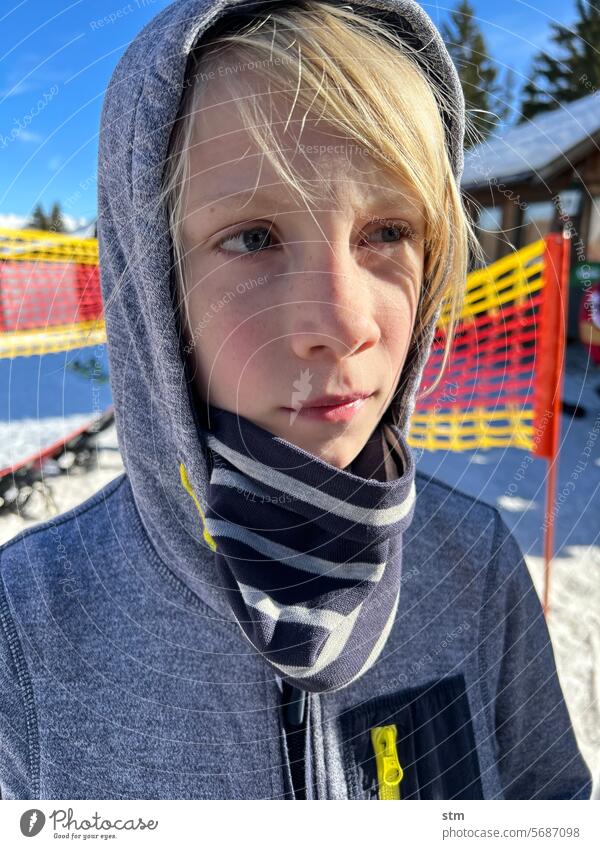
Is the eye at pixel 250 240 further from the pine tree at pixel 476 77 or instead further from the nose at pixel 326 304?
the pine tree at pixel 476 77

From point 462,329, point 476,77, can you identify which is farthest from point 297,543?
point 462,329

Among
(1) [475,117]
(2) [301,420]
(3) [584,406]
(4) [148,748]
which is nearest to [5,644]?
(4) [148,748]

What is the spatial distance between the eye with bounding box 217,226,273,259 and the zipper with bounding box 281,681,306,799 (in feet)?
1.08

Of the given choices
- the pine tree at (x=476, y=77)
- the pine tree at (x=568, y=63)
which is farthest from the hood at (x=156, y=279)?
the pine tree at (x=568, y=63)

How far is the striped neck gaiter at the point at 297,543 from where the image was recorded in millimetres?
414

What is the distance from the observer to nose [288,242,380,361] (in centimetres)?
37

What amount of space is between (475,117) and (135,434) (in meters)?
0.42

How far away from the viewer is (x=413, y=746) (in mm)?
491

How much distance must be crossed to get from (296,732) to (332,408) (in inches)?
10.2

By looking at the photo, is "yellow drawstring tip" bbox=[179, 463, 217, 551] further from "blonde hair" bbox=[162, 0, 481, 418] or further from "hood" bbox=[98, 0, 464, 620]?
"blonde hair" bbox=[162, 0, 481, 418]

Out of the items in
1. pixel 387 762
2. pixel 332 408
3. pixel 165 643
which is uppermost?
pixel 332 408

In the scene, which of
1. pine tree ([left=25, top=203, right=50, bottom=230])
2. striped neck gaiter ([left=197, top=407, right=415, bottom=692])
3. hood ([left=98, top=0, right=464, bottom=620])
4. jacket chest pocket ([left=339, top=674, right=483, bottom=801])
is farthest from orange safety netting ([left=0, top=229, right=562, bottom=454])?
jacket chest pocket ([left=339, top=674, right=483, bottom=801])

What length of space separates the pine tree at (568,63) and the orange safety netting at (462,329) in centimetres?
28

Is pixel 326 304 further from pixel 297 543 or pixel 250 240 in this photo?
pixel 297 543
